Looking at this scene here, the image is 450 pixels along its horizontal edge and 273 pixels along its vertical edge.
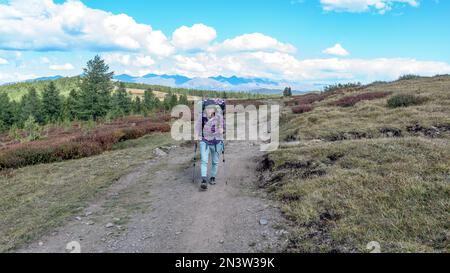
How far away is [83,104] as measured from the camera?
53.1 metres

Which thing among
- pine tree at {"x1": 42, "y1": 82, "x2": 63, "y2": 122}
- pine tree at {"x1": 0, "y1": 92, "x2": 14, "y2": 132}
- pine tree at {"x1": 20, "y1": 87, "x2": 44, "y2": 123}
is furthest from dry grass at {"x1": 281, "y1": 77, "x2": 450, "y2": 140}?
pine tree at {"x1": 0, "y1": 92, "x2": 14, "y2": 132}

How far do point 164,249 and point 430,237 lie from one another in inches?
202

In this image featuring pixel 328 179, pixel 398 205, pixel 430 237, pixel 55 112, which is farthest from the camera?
pixel 55 112

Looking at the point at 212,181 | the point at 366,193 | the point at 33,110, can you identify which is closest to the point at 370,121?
the point at 212,181

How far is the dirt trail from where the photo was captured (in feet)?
23.3

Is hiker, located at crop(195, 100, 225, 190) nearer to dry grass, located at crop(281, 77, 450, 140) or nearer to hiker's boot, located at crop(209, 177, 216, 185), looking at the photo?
hiker's boot, located at crop(209, 177, 216, 185)

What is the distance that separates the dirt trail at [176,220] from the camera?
279 inches

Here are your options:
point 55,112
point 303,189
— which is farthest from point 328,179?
point 55,112

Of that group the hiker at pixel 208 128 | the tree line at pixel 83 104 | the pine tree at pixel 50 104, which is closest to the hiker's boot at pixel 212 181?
the hiker at pixel 208 128

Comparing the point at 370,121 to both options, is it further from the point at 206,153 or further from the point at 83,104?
the point at 83,104

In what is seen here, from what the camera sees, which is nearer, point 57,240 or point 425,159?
point 57,240

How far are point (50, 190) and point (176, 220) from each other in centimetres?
672

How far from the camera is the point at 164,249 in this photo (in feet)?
22.7
